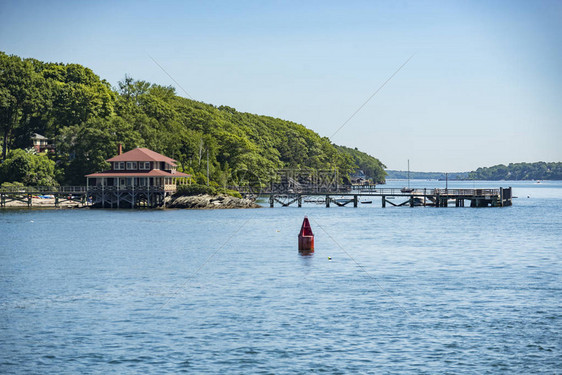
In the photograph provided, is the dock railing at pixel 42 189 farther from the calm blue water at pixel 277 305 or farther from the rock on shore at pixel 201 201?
the calm blue water at pixel 277 305

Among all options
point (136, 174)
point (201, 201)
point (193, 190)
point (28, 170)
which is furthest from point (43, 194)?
point (201, 201)

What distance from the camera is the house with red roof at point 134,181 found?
117125 millimetres

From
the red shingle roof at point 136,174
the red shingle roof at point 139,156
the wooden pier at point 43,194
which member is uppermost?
the red shingle roof at point 139,156

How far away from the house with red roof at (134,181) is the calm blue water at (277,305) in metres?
50.9

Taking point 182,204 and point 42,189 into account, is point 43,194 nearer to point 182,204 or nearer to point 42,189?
point 42,189

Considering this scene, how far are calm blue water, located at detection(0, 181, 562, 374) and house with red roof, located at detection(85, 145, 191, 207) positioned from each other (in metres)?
50.9

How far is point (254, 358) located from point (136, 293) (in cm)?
1389

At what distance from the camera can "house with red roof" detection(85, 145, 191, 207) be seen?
117m

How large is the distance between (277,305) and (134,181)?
294 feet

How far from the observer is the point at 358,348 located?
24688mm

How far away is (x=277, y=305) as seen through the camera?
32219 mm

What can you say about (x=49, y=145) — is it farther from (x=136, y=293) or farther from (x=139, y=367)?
(x=139, y=367)

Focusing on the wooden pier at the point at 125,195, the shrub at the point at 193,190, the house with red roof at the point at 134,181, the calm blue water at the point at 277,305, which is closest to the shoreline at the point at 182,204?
the shrub at the point at 193,190

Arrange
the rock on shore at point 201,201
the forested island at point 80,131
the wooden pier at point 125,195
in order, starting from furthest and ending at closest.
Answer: the forested island at point 80,131, the rock on shore at point 201,201, the wooden pier at point 125,195
